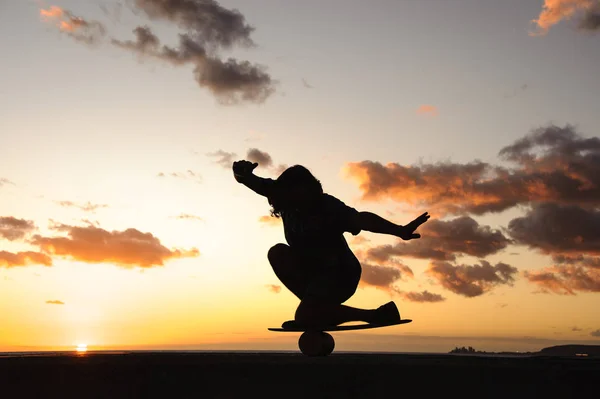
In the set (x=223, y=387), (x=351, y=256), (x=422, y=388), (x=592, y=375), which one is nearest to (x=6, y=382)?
(x=223, y=387)

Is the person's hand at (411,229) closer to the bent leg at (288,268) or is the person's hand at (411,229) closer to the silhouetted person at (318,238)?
the silhouetted person at (318,238)

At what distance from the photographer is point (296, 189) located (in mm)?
8367

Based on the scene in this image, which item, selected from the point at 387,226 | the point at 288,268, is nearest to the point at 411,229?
the point at 387,226

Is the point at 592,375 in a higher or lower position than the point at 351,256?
lower

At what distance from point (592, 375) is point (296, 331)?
15.7 feet

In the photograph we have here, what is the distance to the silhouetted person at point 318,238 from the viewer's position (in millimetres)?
8336

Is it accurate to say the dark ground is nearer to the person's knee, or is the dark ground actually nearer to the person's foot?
the person's foot

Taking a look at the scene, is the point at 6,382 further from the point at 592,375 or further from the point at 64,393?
the point at 592,375

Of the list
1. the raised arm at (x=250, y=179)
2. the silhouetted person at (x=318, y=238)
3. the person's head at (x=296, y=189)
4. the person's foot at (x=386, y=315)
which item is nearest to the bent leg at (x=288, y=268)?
the silhouetted person at (x=318, y=238)

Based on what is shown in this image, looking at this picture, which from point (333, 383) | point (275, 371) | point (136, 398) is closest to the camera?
point (136, 398)

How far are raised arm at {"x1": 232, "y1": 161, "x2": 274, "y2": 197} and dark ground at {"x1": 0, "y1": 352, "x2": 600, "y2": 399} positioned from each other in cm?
270

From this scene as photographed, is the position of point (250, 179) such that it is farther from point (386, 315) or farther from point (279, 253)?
point (386, 315)

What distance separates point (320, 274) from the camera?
8.70 metres

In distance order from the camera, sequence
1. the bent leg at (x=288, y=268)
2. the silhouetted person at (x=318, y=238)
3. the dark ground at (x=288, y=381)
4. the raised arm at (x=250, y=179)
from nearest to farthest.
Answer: the dark ground at (x=288, y=381), the silhouetted person at (x=318, y=238), the raised arm at (x=250, y=179), the bent leg at (x=288, y=268)
